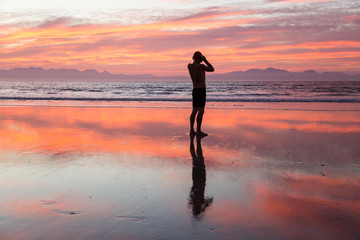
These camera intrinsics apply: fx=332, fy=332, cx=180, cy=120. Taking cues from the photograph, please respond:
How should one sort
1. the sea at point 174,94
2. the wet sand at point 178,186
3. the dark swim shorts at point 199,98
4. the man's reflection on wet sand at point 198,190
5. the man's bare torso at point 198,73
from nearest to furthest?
1. the wet sand at point 178,186
2. the man's reflection on wet sand at point 198,190
3. the man's bare torso at point 198,73
4. the dark swim shorts at point 199,98
5. the sea at point 174,94

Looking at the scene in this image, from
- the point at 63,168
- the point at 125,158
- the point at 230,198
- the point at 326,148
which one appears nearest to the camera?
the point at 230,198

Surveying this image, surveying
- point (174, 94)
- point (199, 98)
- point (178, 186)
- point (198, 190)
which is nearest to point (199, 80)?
point (199, 98)

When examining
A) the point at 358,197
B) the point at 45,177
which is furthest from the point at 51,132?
the point at 358,197

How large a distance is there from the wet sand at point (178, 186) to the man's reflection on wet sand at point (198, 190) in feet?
0.04

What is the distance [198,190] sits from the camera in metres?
3.73

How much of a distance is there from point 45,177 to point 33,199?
0.83 metres

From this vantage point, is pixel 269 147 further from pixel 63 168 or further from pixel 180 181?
pixel 63 168

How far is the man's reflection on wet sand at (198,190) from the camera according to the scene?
123 inches

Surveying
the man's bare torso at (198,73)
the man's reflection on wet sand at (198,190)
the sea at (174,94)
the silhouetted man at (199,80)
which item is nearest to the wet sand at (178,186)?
the man's reflection on wet sand at (198,190)

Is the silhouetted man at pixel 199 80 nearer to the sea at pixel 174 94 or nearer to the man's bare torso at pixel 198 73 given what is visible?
the man's bare torso at pixel 198 73

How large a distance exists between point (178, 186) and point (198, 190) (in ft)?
0.87

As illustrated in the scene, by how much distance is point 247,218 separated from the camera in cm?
292

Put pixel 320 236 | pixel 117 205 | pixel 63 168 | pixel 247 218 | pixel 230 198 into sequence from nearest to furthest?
1. pixel 320 236
2. pixel 247 218
3. pixel 117 205
4. pixel 230 198
5. pixel 63 168

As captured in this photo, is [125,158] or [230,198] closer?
[230,198]
